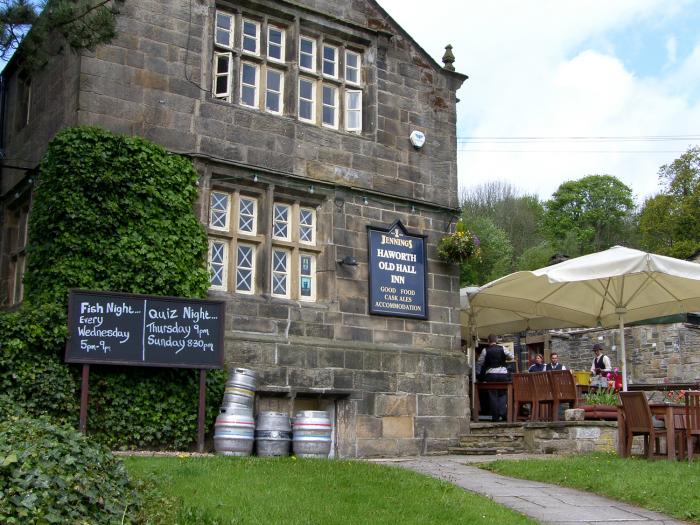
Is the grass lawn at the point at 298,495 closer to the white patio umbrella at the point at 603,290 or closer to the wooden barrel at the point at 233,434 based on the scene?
the wooden barrel at the point at 233,434

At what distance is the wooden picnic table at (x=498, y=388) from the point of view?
52.6 feet

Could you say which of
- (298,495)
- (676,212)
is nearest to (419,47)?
(298,495)

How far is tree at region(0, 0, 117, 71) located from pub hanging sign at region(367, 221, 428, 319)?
559 cm

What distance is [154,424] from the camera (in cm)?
1252

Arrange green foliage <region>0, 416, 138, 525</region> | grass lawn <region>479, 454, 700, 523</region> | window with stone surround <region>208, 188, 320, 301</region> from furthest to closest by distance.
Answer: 1. window with stone surround <region>208, 188, 320, 301</region>
2. grass lawn <region>479, 454, 700, 523</region>
3. green foliage <region>0, 416, 138, 525</region>

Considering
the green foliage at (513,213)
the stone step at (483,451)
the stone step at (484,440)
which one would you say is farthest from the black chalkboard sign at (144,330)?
the green foliage at (513,213)

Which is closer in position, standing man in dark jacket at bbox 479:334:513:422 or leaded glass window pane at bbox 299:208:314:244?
leaded glass window pane at bbox 299:208:314:244

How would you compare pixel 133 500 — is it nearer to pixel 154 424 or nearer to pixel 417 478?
pixel 417 478

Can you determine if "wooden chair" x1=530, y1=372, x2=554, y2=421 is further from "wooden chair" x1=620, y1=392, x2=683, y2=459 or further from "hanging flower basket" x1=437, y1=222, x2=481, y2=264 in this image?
"wooden chair" x1=620, y1=392, x2=683, y2=459

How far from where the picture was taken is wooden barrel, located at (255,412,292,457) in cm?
1280

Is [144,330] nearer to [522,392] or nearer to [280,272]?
[280,272]

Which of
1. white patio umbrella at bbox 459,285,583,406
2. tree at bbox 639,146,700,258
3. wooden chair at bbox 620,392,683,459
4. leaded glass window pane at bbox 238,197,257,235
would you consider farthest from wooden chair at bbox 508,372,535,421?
tree at bbox 639,146,700,258

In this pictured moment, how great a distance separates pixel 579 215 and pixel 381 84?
47.4 m

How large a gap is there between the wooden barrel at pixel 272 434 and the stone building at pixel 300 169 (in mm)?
771
